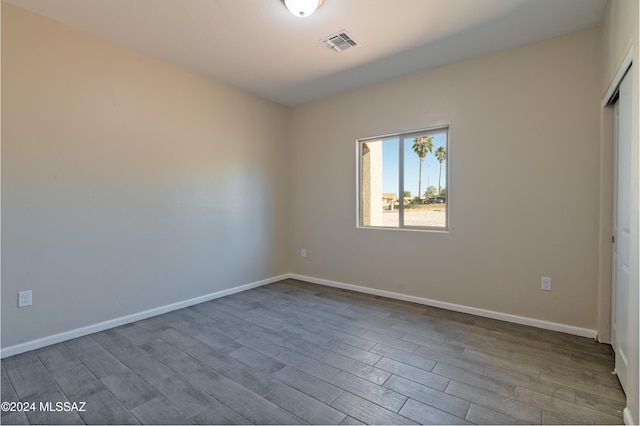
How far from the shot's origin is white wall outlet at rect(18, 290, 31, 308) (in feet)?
7.67

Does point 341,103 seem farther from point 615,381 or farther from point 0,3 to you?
point 615,381

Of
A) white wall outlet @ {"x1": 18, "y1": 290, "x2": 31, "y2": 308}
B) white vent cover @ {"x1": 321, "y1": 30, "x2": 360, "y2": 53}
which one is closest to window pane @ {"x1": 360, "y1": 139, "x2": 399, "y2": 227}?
white vent cover @ {"x1": 321, "y1": 30, "x2": 360, "y2": 53}

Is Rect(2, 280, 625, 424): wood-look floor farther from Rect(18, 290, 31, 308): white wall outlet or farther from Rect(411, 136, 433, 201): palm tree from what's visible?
Rect(411, 136, 433, 201): palm tree

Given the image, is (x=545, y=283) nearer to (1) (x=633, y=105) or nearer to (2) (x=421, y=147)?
(1) (x=633, y=105)

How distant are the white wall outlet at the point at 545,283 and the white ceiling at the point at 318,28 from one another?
2247mm

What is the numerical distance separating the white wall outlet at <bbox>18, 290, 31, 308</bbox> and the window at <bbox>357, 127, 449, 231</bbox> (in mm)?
3421

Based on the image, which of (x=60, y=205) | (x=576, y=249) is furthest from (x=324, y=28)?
(x=576, y=249)

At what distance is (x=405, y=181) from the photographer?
372cm

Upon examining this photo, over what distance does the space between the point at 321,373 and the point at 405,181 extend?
2506 mm

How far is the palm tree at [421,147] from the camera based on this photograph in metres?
3.52

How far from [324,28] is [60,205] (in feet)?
9.13

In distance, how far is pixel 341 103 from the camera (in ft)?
13.6

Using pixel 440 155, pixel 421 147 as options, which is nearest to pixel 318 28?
pixel 421 147

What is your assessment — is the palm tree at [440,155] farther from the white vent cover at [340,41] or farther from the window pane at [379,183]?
the white vent cover at [340,41]
